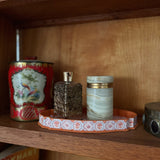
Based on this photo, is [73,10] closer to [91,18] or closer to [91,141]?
[91,18]

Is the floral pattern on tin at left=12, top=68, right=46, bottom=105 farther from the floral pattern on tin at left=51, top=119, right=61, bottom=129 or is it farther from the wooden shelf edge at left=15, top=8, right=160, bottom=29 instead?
the wooden shelf edge at left=15, top=8, right=160, bottom=29

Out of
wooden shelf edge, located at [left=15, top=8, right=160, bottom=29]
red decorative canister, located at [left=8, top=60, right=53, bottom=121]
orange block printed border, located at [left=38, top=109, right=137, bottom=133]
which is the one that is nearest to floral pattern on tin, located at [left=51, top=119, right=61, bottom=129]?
orange block printed border, located at [left=38, top=109, right=137, bottom=133]

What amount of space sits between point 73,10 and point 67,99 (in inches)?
12.0

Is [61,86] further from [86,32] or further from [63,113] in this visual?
[86,32]

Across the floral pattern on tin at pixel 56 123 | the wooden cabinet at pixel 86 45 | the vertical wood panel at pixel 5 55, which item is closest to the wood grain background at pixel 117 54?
the wooden cabinet at pixel 86 45

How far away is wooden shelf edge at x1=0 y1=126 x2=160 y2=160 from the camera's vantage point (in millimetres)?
375

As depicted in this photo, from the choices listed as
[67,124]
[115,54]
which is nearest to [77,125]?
[67,124]

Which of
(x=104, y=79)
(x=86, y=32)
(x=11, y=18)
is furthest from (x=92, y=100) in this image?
(x=11, y=18)

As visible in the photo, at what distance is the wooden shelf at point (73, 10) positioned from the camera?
54 cm

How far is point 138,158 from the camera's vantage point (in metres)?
0.38

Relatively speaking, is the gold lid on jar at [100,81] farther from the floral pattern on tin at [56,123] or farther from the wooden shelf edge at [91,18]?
the wooden shelf edge at [91,18]

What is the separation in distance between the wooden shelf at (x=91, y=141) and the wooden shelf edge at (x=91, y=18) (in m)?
0.36

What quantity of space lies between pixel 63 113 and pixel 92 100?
0.10 meters

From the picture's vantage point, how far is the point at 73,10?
0.61 meters
